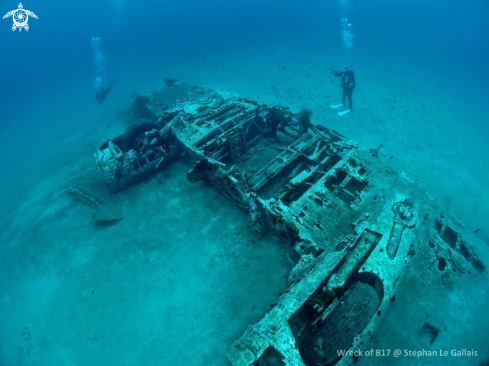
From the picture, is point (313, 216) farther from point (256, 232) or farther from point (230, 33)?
point (230, 33)

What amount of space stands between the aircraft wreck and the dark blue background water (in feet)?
85.8

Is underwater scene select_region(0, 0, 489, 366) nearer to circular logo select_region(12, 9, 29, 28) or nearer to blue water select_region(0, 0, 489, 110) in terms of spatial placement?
blue water select_region(0, 0, 489, 110)

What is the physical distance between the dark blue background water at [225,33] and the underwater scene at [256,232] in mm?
17852

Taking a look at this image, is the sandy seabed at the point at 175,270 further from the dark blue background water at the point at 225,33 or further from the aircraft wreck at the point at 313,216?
the dark blue background water at the point at 225,33

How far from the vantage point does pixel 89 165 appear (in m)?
13.8

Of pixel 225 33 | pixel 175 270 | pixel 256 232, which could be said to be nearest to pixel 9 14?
pixel 225 33

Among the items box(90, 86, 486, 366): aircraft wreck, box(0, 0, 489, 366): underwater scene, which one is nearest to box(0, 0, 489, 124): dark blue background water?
box(0, 0, 489, 366): underwater scene

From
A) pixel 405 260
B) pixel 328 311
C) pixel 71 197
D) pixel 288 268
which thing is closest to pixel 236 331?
pixel 288 268

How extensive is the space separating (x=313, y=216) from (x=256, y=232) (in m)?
2.36

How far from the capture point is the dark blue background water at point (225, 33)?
35.2 meters

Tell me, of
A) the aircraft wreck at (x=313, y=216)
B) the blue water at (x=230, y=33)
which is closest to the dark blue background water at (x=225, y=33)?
the blue water at (x=230, y=33)

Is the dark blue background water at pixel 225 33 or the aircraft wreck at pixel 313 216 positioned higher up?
the dark blue background water at pixel 225 33

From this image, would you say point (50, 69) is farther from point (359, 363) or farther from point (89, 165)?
point (359, 363)

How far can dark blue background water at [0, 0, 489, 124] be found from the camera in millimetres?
35250
